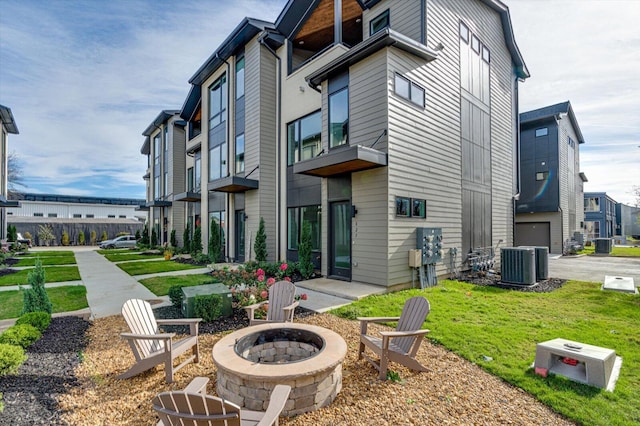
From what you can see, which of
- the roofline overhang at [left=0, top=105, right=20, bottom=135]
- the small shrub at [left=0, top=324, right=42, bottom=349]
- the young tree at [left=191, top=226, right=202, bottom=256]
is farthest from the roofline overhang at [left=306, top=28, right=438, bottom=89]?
the roofline overhang at [left=0, top=105, right=20, bottom=135]

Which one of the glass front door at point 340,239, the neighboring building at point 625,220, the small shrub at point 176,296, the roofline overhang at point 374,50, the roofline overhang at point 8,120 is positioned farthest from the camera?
the neighboring building at point 625,220

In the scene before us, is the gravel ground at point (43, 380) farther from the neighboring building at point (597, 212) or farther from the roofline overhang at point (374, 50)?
the neighboring building at point (597, 212)

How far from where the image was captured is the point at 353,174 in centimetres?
890

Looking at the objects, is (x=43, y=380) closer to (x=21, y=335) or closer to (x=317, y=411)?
(x=21, y=335)

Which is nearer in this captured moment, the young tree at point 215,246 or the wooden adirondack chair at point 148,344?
the wooden adirondack chair at point 148,344

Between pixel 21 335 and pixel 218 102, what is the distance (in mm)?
14128

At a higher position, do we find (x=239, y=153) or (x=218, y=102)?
(x=218, y=102)

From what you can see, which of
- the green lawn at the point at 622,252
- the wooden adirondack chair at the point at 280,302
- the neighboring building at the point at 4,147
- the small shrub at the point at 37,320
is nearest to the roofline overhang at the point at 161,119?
the neighboring building at the point at 4,147

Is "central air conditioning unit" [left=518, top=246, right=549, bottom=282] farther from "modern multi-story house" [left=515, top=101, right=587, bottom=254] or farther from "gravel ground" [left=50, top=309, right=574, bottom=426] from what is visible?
"modern multi-story house" [left=515, top=101, right=587, bottom=254]

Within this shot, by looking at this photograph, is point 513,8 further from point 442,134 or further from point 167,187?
point 167,187

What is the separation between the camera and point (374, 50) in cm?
821

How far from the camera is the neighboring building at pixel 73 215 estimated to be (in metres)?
29.6

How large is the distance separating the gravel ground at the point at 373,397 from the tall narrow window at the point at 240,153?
10.6m

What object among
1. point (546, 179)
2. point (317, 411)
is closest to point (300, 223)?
point (317, 411)
